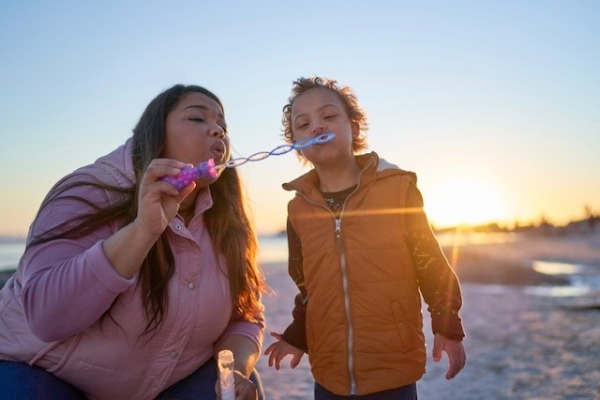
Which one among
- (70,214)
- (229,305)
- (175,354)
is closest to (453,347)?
(229,305)

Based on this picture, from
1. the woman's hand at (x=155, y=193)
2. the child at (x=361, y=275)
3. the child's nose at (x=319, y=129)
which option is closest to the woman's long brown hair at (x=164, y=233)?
the child at (x=361, y=275)

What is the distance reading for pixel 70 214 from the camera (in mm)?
2283

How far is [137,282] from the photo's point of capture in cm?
242

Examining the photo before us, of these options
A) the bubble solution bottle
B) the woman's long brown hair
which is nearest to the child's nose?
the woman's long brown hair

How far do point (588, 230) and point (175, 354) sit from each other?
42855 mm

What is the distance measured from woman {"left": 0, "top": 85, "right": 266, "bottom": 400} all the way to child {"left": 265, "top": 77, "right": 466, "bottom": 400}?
18.6 inches

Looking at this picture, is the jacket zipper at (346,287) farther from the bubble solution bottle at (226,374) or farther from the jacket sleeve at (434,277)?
the bubble solution bottle at (226,374)

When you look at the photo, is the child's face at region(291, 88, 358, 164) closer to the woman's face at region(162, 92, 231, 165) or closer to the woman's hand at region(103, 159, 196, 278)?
the woman's face at region(162, 92, 231, 165)

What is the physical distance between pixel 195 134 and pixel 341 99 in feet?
4.68

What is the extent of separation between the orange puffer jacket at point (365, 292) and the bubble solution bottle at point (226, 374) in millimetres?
1256

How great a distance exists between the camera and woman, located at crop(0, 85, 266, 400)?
2.05m

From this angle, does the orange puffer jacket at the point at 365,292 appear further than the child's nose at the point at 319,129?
No

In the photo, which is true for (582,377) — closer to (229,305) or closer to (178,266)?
(229,305)

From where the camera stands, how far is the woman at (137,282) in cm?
205
